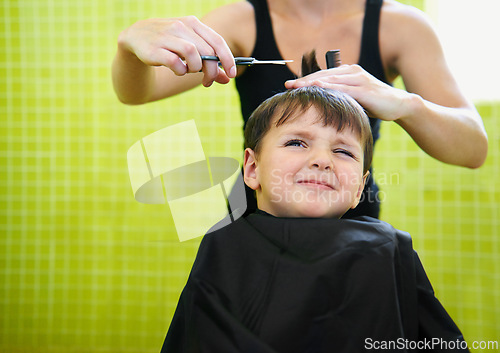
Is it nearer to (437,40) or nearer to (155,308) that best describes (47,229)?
(155,308)

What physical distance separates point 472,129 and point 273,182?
49cm

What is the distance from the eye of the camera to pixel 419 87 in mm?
1170

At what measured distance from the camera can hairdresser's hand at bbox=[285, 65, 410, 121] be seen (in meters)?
0.93

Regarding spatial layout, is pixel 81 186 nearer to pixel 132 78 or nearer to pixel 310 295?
pixel 132 78

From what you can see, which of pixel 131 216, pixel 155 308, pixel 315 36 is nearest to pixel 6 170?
pixel 131 216

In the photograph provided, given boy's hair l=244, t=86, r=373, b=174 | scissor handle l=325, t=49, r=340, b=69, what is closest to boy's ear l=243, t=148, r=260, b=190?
boy's hair l=244, t=86, r=373, b=174

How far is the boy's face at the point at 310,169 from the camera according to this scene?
A: 0.89m

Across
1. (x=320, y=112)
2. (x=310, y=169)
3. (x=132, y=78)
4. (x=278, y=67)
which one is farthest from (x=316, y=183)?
(x=132, y=78)

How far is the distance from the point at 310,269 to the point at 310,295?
0.04 meters

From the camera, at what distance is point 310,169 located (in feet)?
2.93

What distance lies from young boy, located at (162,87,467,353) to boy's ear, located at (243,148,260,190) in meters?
0.04

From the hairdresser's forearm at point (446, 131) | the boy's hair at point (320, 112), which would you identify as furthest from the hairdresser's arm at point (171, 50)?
the hairdresser's forearm at point (446, 131)

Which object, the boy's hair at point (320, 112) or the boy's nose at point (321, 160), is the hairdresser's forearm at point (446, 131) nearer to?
the boy's hair at point (320, 112)

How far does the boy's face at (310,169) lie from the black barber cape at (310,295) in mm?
49
